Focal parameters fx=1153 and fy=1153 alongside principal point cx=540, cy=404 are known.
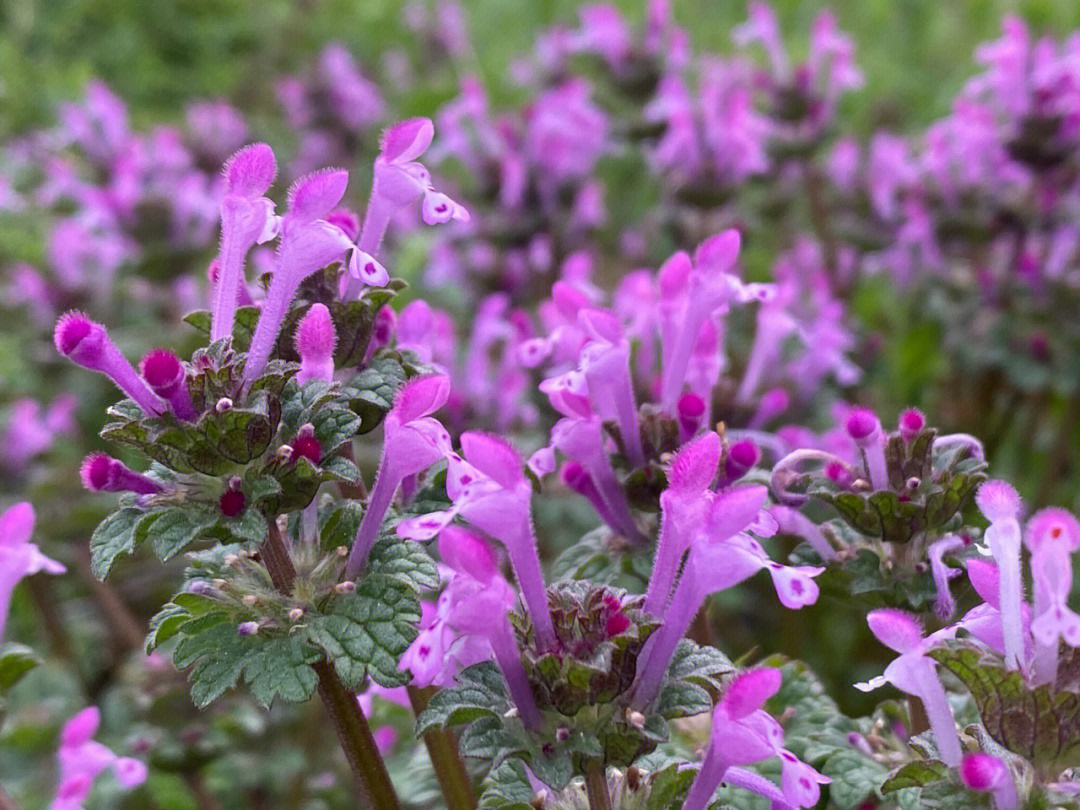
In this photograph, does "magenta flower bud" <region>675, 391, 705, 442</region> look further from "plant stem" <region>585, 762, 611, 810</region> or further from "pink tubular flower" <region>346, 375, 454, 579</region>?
"plant stem" <region>585, 762, 611, 810</region>

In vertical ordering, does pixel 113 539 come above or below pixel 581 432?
above

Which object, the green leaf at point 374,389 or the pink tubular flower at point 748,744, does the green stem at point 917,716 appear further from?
the green leaf at point 374,389

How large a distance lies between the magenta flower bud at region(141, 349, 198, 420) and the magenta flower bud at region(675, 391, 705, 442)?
2.07 feet

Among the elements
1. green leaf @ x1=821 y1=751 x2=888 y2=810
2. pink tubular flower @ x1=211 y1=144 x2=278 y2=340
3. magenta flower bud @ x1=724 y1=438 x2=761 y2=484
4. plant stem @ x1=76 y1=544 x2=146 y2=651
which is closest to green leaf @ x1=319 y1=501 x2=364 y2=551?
pink tubular flower @ x1=211 y1=144 x2=278 y2=340

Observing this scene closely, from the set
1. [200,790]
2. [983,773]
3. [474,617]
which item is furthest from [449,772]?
[200,790]

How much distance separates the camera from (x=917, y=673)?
1.09 m

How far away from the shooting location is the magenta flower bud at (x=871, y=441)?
1353 mm

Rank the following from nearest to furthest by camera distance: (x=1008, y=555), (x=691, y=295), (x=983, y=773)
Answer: (x=983, y=773)
(x=1008, y=555)
(x=691, y=295)

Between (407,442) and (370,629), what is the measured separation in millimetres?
192

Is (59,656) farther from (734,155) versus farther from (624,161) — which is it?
(624,161)

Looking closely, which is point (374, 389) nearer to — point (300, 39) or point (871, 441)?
point (871, 441)

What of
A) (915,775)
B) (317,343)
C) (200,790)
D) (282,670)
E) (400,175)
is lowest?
(200,790)

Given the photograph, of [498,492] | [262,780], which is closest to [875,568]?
[498,492]

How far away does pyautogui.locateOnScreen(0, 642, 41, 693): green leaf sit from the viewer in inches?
53.9
